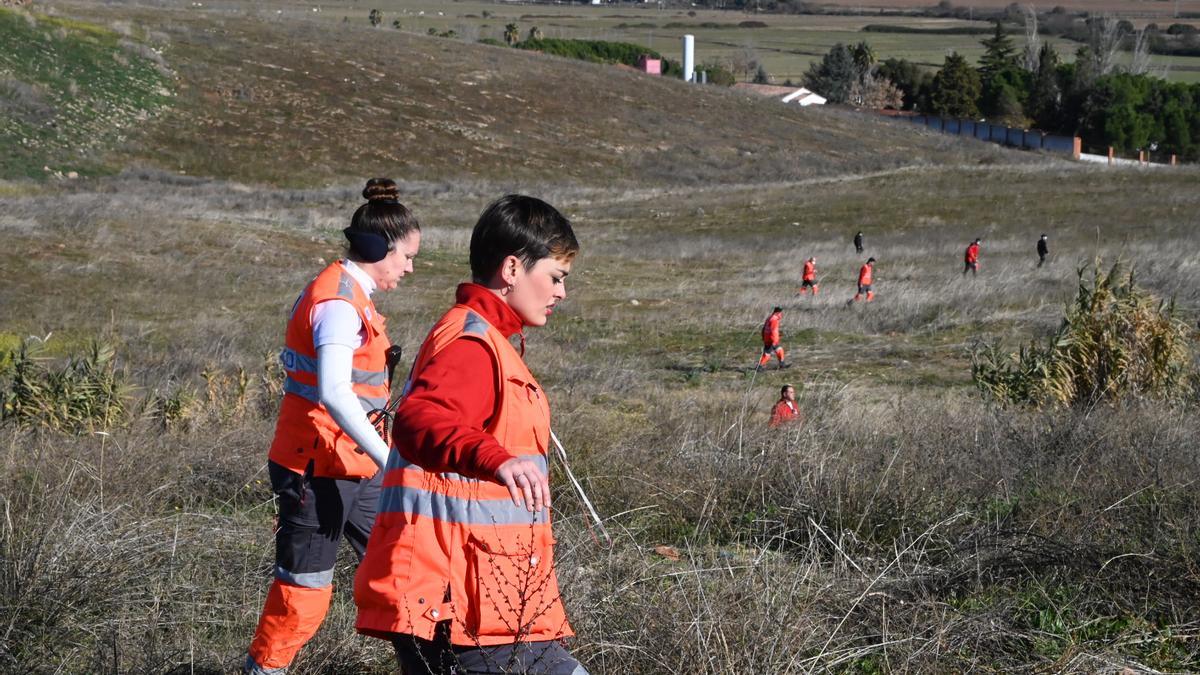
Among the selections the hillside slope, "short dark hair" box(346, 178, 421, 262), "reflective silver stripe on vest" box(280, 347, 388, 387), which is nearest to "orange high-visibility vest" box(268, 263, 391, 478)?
"reflective silver stripe on vest" box(280, 347, 388, 387)

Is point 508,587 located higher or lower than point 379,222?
lower

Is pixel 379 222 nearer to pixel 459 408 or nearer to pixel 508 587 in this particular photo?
pixel 459 408

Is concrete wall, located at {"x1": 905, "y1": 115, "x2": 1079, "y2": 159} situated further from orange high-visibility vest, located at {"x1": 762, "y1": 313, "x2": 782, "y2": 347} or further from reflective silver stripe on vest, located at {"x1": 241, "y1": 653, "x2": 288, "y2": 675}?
reflective silver stripe on vest, located at {"x1": 241, "y1": 653, "x2": 288, "y2": 675}

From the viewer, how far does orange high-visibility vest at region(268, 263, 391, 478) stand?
150 inches

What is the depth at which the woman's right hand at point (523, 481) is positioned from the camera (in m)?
2.39

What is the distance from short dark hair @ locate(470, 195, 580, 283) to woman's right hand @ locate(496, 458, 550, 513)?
1.81 ft

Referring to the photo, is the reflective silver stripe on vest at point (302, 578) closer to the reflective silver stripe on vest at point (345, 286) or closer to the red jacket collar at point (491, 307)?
the reflective silver stripe on vest at point (345, 286)

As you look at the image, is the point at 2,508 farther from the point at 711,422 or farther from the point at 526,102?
the point at 526,102

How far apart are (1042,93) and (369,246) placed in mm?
90888

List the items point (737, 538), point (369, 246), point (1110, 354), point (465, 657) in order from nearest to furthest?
1. point (465, 657)
2. point (369, 246)
3. point (737, 538)
4. point (1110, 354)

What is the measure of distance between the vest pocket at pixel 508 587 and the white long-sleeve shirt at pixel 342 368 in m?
0.84

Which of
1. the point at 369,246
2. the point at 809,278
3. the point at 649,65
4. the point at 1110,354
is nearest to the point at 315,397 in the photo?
the point at 369,246

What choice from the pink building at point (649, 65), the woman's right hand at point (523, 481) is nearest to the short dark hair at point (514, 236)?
the woman's right hand at point (523, 481)

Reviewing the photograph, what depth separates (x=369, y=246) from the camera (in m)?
3.92
